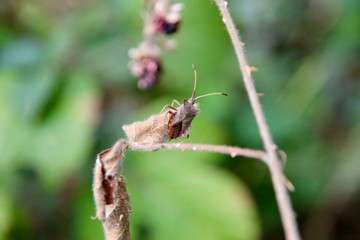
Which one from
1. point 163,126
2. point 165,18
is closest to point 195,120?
point 165,18

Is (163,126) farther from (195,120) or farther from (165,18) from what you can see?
(195,120)

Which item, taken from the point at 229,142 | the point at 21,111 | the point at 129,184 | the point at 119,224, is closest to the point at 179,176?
the point at 129,184

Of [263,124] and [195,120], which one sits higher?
[263,124]

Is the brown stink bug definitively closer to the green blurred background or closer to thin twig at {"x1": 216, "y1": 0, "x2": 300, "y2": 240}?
thin twig at {"x1": 216, "y1": 0, "x2": 300, "y2": 240}

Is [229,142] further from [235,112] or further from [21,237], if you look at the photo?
[21,237]

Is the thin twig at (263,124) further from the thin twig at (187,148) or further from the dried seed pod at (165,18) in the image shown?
the dried seed pod at (165,18)

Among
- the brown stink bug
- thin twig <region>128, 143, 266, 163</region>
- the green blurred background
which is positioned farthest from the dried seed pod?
the green blurred background
